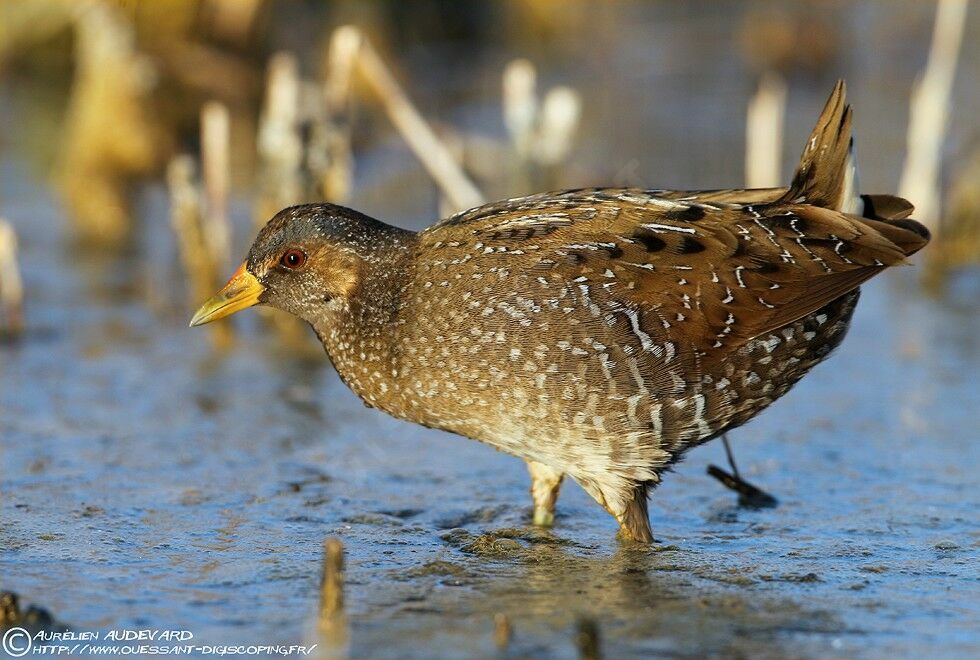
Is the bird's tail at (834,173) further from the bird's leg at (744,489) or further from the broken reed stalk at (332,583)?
the broken reed stalk at (332,583)

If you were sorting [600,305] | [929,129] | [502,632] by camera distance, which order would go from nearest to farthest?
1. [502,632]
2. [600,305]
3. [929,129]

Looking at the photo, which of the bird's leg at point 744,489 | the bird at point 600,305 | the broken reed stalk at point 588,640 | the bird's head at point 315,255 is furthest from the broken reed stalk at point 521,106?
the broken reed stalk at point 588,640

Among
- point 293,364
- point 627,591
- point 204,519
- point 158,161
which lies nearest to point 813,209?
point 627,591

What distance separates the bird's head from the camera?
5.48 m

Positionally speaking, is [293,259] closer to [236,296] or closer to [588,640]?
[236,296]

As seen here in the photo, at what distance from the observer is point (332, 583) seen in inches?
167

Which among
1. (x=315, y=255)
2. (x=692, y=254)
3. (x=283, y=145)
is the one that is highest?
(x=283, y=145)

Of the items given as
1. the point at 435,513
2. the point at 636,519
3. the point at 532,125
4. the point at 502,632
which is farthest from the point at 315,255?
the point at 532,125

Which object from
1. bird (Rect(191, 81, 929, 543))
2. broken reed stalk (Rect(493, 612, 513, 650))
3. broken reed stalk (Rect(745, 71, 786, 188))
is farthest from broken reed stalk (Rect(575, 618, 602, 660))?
broken reed stalk (Rect(745, 71, 786, 188))

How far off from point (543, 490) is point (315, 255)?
1.29 m

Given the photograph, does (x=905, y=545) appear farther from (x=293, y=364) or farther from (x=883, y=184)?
(x=883, y=184)

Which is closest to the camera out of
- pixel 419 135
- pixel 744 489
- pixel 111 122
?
pixel 744 489

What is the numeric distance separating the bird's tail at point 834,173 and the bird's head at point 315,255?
62.8 inches

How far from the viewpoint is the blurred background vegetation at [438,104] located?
8.87 metres
